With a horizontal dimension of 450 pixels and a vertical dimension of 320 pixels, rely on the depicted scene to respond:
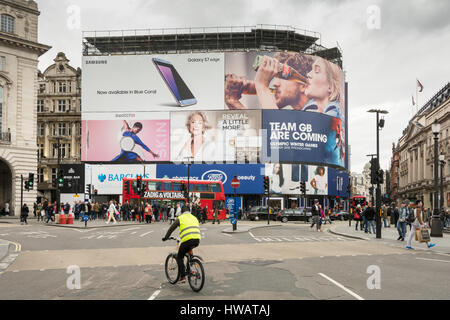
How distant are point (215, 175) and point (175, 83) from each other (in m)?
14.6

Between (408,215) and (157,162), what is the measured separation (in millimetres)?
51576

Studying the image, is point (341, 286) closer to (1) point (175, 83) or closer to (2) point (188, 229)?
(2) point (188, 229)

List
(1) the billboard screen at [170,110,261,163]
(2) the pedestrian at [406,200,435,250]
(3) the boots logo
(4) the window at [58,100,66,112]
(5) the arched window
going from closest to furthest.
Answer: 1. (2) the pedestrian at [406,200,435,250]
2. (5) the arched window
3. (3) the boots logo
4. (1) the billboard screen at [170,110,261,163]
5. (4) the window at [58,100,66,112]

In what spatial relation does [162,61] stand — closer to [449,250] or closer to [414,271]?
[449,250]

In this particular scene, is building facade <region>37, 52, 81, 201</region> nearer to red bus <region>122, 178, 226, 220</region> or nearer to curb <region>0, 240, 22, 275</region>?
red bus <region>122, 178, 226, 220</region>

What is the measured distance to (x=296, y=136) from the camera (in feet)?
228

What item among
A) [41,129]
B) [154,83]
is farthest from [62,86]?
[154,83]

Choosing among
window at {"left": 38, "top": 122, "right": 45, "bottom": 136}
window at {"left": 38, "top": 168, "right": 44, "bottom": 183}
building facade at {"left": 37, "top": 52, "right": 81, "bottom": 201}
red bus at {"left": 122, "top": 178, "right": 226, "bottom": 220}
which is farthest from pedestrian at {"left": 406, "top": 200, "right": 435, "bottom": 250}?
window at {"left": 38, "top": 122, "right": 45, "bottom": 136}

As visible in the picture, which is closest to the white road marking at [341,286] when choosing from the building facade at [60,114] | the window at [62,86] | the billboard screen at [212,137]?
the billboard screen at [212,137]

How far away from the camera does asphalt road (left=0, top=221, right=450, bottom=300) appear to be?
8.60 m

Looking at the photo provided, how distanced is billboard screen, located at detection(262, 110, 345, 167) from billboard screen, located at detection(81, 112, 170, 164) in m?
14.6

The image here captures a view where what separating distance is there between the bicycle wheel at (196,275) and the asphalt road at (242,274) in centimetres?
14
